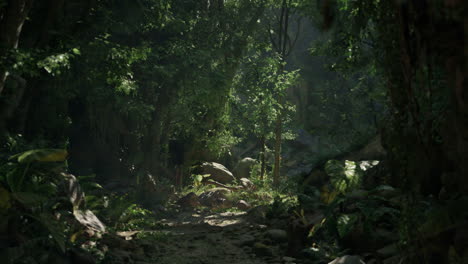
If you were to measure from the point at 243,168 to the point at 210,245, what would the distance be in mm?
14672

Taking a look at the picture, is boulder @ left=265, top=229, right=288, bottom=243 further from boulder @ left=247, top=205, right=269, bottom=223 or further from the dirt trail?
boulder @ left=247, top=205, right=269, bottom=223

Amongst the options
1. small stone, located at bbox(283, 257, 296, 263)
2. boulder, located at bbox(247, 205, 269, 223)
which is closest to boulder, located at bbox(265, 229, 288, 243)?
small stone, located at bbox(283, 257, 296, 263)

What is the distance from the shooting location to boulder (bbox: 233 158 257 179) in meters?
23.8

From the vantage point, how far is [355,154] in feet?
38.0

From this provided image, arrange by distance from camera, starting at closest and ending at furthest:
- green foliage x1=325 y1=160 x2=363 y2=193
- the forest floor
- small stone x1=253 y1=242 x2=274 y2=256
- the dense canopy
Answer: the dense canopy, green foliage x1=325 y1=160 x2=363 y2=193, the forest floor, small stone x1=253 y1=242 x2=274 y2=256

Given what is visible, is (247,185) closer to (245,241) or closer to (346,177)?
(245,241)

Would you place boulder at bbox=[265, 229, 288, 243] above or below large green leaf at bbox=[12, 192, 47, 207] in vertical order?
below

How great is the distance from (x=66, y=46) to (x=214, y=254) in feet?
17.0

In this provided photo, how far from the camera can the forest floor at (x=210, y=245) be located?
7746 mm

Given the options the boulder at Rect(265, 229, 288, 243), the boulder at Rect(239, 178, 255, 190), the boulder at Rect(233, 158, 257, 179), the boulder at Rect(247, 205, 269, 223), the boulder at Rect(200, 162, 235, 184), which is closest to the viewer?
the boulder at Rect(265, 229, 288, 243)

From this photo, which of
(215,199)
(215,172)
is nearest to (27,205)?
(215,199)

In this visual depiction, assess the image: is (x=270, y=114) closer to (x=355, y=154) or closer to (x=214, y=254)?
(x=355, y=154)

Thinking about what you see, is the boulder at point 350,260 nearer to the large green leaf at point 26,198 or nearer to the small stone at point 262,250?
the small stone at point 262,250

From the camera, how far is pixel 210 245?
30.8 ft
